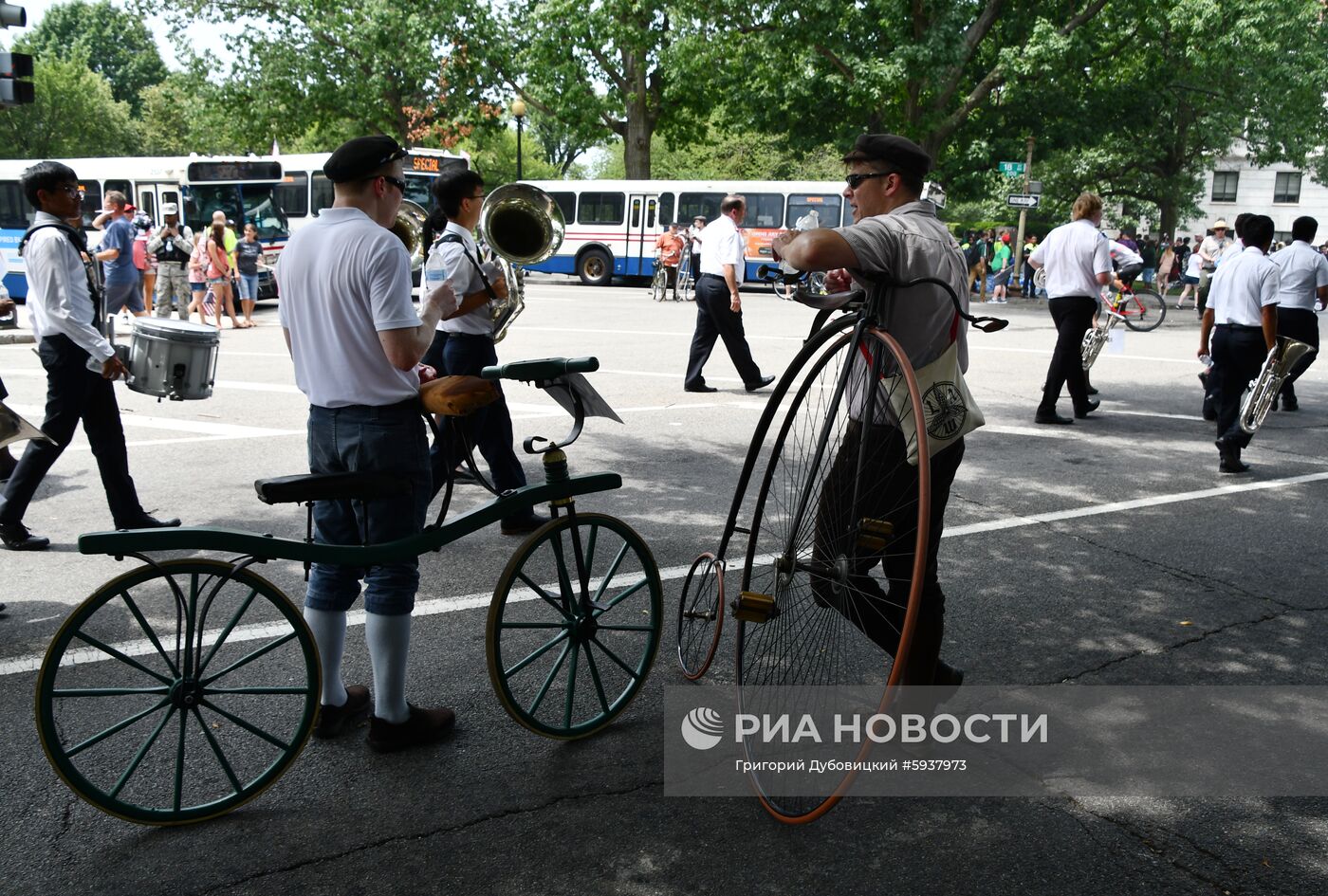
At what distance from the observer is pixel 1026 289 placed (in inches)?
1165

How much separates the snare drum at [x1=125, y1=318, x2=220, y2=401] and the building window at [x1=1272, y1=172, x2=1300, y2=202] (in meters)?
66.3

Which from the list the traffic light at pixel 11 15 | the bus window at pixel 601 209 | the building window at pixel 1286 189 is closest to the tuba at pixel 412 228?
the traffic light at pixel 11 15

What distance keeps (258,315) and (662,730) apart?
18.2m

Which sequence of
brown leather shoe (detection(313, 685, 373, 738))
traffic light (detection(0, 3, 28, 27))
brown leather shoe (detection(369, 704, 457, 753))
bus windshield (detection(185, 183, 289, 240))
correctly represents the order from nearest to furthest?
brown leather shoe (detection(369, 704, 457, 753))
brown leather shoe (detection(313, 685, 373, 738))
traffic light (detection(0, 3, 28, 27))
bus windshield (detection(185, 183, 289, 240))

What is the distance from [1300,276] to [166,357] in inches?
340

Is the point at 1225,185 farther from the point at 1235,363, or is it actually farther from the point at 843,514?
the point at 843,514

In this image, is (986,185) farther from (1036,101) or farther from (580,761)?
(580,761)

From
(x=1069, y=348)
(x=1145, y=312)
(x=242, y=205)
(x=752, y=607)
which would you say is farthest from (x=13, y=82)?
(x=1145, y=312)

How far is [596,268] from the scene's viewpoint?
33.3 metres

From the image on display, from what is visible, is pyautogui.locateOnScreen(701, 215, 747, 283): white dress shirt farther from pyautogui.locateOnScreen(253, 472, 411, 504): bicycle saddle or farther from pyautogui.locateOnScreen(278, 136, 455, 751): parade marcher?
pyautogui.locateOnScreen(253, 472, 411, 504): bicycle saddle

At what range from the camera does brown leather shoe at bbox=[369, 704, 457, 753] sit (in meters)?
3.64

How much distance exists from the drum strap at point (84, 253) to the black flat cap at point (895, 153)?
3.86 meters

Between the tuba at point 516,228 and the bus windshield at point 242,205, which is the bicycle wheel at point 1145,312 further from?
the bus windshield at point 242,205

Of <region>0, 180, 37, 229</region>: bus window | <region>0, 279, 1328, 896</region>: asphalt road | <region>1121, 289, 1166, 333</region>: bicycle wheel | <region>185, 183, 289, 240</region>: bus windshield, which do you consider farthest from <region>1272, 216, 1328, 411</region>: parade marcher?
<region>0, 180, 37, 229</region>: bus window
